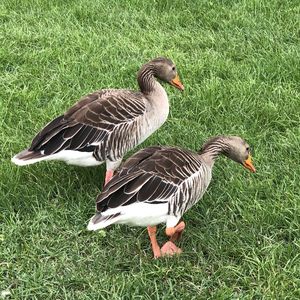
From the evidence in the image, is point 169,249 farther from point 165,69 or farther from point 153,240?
point 165,69

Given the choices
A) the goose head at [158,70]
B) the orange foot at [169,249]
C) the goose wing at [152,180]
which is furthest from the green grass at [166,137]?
the goose head at [158,70]

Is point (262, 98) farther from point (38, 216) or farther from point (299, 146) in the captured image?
point (38, 216)

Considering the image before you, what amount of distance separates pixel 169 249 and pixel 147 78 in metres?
1.37

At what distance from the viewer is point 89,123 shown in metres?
3.81

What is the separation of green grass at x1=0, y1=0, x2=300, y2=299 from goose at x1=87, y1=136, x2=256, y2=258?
27 centimetres

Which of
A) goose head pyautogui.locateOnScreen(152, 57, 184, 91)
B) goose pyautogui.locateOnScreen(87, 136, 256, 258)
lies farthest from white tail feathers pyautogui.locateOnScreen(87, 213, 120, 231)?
goose head pyautogui.locateOnScreen(152, 57, 184, 91)

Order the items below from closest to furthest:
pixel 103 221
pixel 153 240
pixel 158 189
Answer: pixel 103 221, pixel 158 189, pixel 153 240

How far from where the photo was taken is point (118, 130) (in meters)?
3.86

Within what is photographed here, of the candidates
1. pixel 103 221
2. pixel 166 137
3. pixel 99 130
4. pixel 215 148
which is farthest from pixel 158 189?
pixel 166 137

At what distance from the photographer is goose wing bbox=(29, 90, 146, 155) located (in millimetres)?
3736

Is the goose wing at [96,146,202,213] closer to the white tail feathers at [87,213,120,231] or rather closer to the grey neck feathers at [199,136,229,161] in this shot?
the white tail feathers at [87,213,120,231]

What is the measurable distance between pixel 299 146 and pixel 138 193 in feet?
5.38

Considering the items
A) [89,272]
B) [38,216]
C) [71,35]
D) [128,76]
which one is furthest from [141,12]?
[89,272]

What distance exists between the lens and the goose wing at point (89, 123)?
3.74 meters
